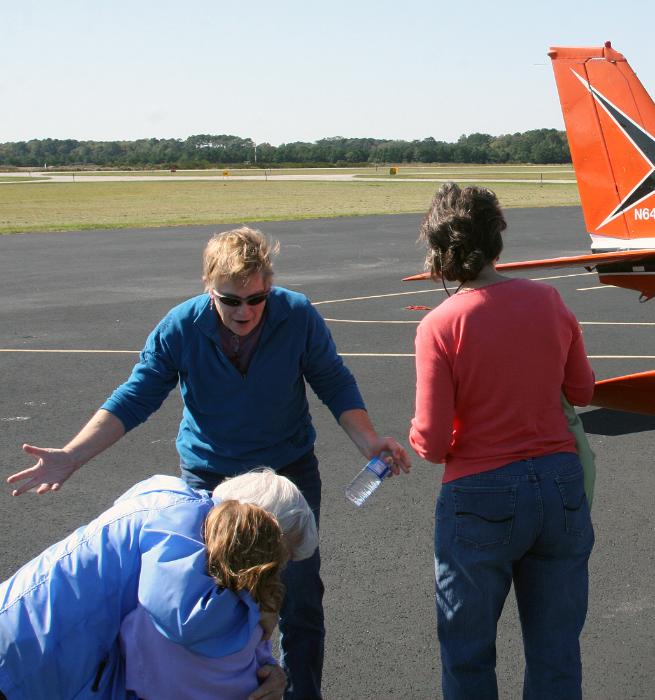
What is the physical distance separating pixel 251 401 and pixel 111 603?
1.29 m

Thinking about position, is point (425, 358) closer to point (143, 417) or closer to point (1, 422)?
point (143, 417)

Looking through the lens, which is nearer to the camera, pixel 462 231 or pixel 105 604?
pixel 105 604

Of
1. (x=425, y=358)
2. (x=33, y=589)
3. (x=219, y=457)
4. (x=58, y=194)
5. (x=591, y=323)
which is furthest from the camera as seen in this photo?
(x=58, y=194)

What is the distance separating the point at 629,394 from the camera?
7629 millimetres

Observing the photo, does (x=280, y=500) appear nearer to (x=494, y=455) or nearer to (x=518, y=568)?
(x=494, y=455)

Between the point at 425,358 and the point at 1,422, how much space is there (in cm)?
551

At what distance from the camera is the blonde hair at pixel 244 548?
80.3 inches

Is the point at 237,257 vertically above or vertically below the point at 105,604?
above

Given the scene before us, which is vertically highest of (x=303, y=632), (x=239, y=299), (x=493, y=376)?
(x=239, y=299)

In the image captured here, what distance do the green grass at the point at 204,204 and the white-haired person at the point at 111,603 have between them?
27.2 meters

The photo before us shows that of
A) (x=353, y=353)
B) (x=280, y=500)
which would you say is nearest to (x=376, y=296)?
Answer: (x=353, y=353)

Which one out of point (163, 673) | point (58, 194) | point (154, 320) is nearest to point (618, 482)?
point (163, 673)

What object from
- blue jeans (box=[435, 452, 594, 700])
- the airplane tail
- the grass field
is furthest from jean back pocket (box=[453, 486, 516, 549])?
the grass field

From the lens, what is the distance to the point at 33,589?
80.7 inches
